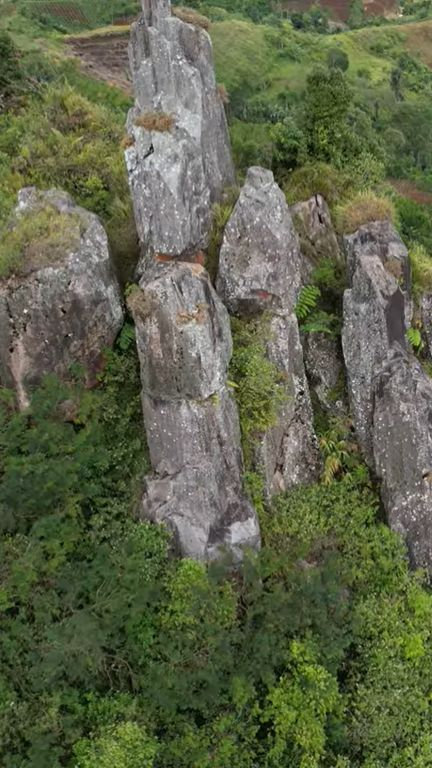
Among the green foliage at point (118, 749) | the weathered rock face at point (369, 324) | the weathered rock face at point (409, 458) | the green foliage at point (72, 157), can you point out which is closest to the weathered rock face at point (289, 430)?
the weathered rock face at point (369, 324)

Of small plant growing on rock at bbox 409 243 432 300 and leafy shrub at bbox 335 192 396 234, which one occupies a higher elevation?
leafy shrub at bbox 335 192 396 234

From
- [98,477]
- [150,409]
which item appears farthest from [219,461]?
[98,477]

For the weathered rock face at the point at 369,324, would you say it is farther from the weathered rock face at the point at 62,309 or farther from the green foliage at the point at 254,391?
the weathered rock face at the point at 62,309

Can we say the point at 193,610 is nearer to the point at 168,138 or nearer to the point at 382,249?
the point at 382,249

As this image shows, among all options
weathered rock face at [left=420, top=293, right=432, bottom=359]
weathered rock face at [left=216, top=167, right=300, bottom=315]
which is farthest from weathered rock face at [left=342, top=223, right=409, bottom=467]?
weathered rock face at [left=420, top=293, right=432, bottom=359]

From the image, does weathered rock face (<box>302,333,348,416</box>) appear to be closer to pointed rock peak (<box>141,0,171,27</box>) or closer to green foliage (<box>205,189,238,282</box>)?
green foliage (<box>205,189,238,282</box>)
